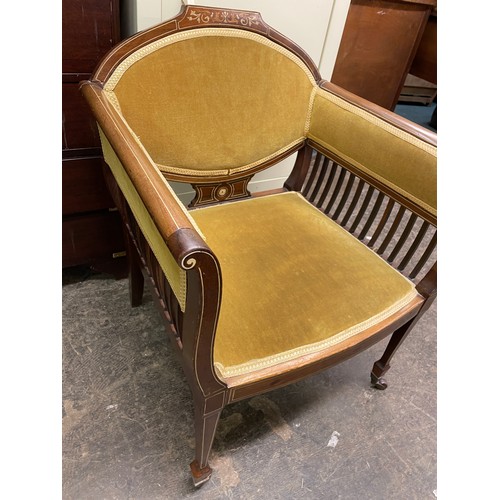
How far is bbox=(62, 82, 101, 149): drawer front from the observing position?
1.05 meters

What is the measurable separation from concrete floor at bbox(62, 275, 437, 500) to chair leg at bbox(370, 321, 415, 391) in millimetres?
41

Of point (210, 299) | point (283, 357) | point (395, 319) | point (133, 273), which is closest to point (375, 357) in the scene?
point (395, 319)

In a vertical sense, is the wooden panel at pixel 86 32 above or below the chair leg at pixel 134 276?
above

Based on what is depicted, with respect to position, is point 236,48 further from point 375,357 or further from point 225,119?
point 375,357

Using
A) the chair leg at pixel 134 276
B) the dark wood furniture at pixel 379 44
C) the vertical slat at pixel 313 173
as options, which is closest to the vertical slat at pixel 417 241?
the vertical slat at pixel 313 173

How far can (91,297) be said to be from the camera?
1.47 metres

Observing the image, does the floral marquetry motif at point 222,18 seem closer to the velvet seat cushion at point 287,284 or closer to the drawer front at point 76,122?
the drawer front at point 76,122

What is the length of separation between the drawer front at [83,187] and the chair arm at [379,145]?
2.18 ft

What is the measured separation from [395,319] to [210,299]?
0.55 metres

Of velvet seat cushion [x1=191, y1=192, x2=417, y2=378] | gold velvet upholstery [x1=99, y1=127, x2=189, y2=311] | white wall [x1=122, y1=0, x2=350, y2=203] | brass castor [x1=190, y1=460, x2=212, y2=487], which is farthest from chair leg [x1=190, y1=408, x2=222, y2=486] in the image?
white wall [x1=122, y1=0, x2=350, y2=203]

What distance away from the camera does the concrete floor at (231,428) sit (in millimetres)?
1050

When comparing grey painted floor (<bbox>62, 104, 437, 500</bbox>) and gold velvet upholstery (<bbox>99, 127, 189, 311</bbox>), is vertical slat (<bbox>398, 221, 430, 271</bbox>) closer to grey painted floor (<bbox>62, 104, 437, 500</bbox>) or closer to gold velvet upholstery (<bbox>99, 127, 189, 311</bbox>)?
grey painted floor (<bbox>62, 104, 437, 500</bbox>)

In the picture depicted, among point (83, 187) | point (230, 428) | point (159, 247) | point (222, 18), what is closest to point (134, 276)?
point (83, 187)

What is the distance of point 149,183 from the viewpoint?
68cm
